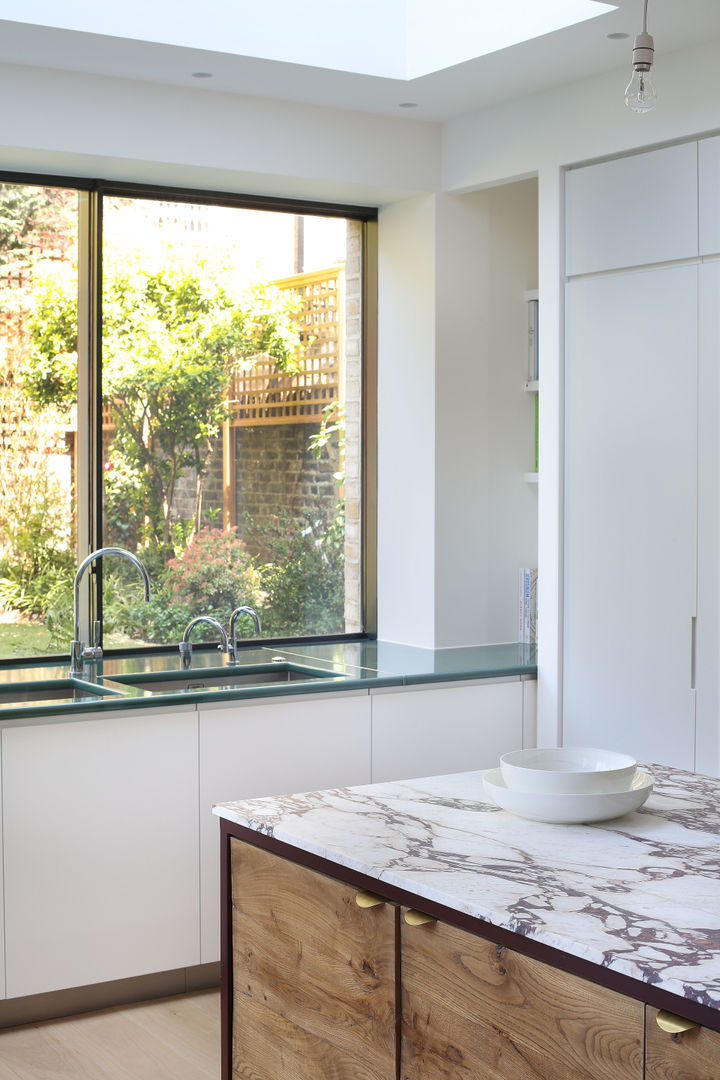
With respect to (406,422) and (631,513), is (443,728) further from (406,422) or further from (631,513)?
(406,422)

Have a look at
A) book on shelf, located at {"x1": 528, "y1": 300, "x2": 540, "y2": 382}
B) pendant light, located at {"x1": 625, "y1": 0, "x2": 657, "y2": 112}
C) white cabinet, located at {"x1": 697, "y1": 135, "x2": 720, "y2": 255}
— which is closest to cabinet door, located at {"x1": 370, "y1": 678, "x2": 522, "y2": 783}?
book on shelf, located at {"x1": 528, "y1": 300, "x2": 540, "y2": 382}

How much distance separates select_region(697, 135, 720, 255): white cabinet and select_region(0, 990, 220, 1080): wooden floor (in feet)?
8.90

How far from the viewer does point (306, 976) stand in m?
2.10

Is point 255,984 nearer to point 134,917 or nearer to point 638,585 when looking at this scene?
point 134,917

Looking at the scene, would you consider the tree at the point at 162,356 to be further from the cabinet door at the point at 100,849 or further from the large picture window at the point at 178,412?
the cabinet door at the point at 100,849

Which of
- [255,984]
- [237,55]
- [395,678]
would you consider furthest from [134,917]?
[237,55]

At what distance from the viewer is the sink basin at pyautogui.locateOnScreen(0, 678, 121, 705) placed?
145 inches

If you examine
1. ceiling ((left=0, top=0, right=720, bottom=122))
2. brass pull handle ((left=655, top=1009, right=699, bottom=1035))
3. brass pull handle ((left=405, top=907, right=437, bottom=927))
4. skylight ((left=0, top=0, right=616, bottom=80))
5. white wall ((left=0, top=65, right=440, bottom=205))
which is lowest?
brass pull handle ((left=405, top=907, right=437, bottom=927))

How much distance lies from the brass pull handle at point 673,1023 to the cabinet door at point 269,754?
2.25 meters

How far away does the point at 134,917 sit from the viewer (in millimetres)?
3475

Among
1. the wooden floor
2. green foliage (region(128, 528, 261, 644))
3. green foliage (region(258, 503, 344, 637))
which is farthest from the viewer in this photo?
green foliage (region(258, 503, 344, 637))

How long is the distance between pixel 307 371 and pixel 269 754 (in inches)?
69.0

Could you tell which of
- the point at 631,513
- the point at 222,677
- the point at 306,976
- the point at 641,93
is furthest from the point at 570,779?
the point at 222,677

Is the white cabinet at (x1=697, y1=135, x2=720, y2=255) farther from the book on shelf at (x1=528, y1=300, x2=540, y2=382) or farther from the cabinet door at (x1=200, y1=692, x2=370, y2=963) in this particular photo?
the cabinet door at (x1=200, y1=692, x2=370, y2=963)
